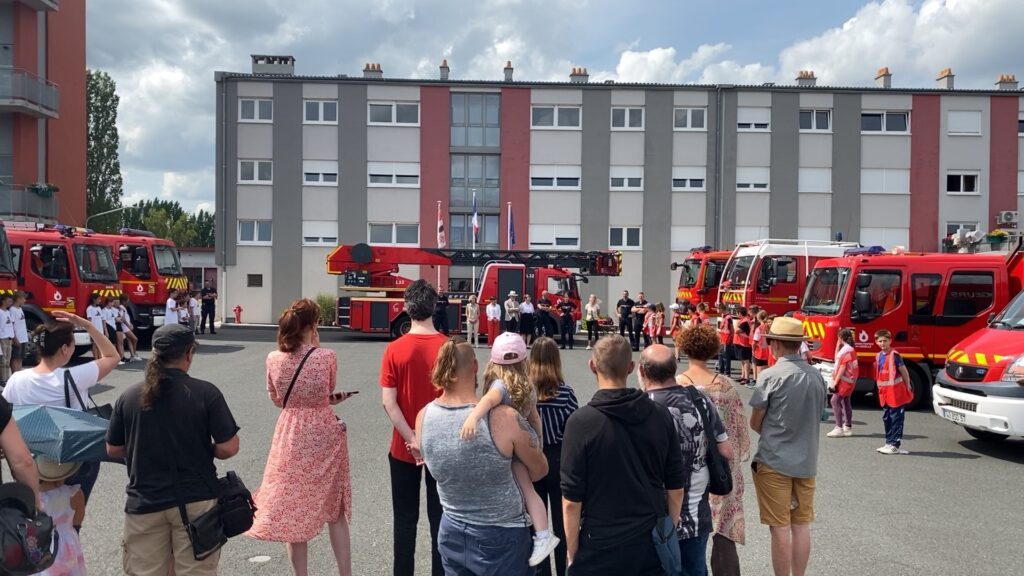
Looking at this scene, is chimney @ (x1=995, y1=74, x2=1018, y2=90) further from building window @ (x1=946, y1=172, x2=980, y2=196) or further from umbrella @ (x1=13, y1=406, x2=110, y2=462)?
umbrella @ (x1=13, y1=406, x2=110, y2=462)

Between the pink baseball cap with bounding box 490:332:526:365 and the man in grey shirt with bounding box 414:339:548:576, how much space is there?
38 centimetres

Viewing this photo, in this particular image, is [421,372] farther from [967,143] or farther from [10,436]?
[967,143]

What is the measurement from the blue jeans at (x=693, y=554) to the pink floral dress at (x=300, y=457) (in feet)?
6.99

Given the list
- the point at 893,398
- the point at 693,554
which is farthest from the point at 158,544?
the point at 893,398

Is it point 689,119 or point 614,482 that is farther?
point 689,119

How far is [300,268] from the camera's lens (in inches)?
1489

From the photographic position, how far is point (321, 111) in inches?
1513

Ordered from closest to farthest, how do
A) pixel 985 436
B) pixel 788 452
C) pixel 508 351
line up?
pixel 508 351 < pixel 788 452 < pixel 985 436

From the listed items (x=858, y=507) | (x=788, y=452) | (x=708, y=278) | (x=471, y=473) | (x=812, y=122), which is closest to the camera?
(x=471, y=473)

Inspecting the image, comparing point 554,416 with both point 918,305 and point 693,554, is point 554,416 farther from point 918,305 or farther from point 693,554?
point 918,305

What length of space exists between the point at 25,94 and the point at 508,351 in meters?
30.0

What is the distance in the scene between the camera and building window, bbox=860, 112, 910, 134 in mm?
38469

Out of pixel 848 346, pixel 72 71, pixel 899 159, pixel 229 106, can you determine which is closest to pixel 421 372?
pixel 848 346

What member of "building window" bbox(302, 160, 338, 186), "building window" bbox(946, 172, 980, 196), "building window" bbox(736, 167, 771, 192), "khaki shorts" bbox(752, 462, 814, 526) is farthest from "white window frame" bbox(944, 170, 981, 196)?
"khaki shorts" bbox(752, 462, 814, 526)
